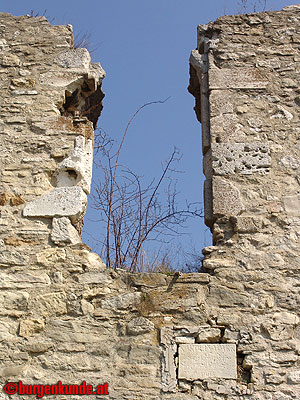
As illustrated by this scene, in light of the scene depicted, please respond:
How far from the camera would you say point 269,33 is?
512cm

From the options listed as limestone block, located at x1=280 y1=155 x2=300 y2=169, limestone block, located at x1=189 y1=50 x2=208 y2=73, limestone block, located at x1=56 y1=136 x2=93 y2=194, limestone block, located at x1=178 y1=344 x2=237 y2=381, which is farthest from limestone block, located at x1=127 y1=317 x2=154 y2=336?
limestone block, located at x1=189 y1=50 x2=208 y2=73

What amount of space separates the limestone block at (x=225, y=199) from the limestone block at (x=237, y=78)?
90 centimetres

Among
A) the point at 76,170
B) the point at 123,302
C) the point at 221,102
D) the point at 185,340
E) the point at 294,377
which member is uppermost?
the point at 221,102

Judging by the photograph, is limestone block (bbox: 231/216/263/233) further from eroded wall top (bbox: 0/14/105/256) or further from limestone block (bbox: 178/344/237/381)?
eroded wall top (bbox: 0/14/105/256)

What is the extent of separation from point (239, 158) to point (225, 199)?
38 cm

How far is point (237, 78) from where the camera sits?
4934mm

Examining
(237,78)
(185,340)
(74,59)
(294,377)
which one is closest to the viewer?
(294,377)

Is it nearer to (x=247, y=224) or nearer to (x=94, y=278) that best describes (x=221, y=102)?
(x=247, y=224)

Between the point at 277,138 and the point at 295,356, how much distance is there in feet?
5.87

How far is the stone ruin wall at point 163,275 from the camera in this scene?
3947 mm

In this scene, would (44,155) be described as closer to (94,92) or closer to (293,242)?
(94,92)

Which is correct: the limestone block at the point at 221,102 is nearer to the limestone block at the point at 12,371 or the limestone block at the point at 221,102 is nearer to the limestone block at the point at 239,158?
the limestone block at the point at 239,158

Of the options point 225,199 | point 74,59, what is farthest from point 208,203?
point 74,59

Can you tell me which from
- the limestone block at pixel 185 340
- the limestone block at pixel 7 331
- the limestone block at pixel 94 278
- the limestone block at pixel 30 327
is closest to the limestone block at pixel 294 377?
the limestone block at pixel 185 340
